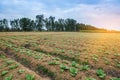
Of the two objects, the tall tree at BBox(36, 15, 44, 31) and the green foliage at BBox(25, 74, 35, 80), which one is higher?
the tall tree at BBox(36, 15, 44, 31)

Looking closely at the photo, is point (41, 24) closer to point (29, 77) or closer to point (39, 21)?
point (39, 21)

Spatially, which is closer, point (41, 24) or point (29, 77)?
point (29, 77)

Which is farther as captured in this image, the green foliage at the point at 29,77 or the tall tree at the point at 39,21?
the tall tree at the point at 39,21

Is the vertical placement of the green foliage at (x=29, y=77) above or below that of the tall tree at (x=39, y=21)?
below

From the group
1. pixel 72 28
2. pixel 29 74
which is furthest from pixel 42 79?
pixel 72 28

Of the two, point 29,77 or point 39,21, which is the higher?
point 39,21

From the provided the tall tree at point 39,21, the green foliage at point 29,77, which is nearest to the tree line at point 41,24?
the tall tree at point 39,21

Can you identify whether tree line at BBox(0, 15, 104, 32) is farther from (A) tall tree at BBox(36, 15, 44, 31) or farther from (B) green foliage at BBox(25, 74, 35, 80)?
(B) green foliage at BBox(25, 74, 35, 80)

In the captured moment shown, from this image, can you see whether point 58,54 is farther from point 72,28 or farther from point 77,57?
point 72,28

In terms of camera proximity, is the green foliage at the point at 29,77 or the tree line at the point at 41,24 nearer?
the green foliage at the point at 29,77

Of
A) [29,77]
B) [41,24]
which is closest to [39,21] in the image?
[41,24]

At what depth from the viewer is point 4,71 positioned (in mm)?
11188

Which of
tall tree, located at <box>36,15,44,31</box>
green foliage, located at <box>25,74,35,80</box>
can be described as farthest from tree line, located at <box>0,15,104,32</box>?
green foliage, located at <box>25,74,35,80</box>

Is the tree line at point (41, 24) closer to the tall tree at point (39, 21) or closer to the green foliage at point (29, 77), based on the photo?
→ the tall tree at point (39, 21)
